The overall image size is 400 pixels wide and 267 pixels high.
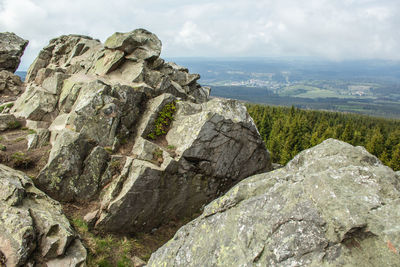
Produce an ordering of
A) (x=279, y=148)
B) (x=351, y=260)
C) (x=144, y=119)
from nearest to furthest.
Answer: (x=351, y=260)
(x=144, y=119)
(x=279, y=148)

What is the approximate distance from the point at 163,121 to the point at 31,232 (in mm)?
13203

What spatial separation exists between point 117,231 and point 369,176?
52.7 ft

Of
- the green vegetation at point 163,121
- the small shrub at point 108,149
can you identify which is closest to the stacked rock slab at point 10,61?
the small shrub at point 108,149

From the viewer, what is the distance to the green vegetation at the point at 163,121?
2279 cm

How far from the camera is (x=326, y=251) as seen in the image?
26.6ft

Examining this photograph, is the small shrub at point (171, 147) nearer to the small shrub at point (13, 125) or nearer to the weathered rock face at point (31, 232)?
the weathered rock face at point (31, 232)

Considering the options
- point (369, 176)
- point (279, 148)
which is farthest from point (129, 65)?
point (279, 148)

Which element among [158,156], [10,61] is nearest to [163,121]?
[158,156]

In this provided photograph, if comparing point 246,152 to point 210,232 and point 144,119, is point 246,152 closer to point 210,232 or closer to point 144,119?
point 144,119

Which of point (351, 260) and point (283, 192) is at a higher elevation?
point (283, 192)

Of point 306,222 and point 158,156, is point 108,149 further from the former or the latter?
point 306,222

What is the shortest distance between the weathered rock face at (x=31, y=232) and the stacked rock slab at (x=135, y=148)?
285cm

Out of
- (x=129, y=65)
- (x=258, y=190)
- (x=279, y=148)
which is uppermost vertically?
(x=129, y=65)

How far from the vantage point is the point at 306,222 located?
8.81m
